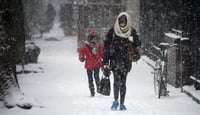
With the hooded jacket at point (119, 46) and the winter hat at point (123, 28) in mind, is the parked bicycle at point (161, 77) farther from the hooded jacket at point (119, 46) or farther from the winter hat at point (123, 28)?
the winter hat at point (123, 28)

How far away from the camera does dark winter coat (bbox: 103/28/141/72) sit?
374 inches

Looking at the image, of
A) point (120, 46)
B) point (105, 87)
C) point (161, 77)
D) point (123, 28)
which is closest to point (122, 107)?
point (105, 87)

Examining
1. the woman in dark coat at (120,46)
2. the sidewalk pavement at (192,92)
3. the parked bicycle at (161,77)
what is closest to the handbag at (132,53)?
the woman in dark coat at (120,46)

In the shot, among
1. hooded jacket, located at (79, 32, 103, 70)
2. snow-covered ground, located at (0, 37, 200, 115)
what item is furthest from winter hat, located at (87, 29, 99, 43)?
snow-covered ground, located at (0, 37, 200, 115)

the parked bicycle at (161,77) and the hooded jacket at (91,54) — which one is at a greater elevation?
the hooded jacket at (91,54)

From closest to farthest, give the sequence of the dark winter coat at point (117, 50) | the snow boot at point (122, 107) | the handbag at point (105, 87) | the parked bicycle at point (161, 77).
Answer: the dark winter coat at point (117, 50) → the snow boot at point (122, 107) → the handbag at point (105, 87) → the parked bicycle at point (161, 77)

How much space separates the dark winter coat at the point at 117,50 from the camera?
9.50 metres

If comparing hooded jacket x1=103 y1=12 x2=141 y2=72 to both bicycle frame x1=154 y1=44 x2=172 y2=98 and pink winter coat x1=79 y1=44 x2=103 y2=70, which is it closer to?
pink winter coat x1=79 y1=44 x2=103 y2=70

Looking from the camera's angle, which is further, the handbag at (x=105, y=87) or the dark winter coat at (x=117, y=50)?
the handbag at (x=105, y=87)

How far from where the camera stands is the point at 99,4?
29797 mm

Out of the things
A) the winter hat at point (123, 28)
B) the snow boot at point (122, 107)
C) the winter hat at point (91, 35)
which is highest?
the winter hat at point (123, 28)

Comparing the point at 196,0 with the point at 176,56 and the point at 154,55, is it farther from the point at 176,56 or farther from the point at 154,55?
the point at 154,55

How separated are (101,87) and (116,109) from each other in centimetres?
55

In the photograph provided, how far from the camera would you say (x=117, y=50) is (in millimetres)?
9555
